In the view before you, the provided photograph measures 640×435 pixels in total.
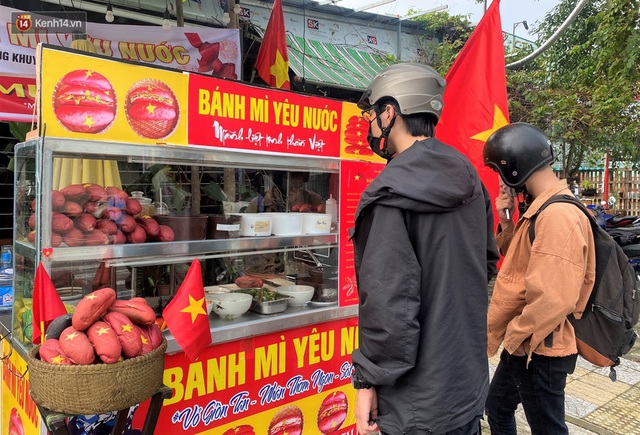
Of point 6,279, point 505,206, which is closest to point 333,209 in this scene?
point 505,206

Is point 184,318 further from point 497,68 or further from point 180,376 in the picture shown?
point 497,68

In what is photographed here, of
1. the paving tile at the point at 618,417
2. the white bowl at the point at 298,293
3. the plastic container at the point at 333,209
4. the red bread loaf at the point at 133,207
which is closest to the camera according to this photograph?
the red bread loaf at the point at 133,207

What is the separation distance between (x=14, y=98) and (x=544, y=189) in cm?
464

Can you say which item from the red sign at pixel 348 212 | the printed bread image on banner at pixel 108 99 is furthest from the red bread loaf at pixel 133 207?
the red sign at pixel 348 212

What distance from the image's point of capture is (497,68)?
139 inches

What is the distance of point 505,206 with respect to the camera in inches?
116

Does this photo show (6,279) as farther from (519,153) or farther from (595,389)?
(595,389)

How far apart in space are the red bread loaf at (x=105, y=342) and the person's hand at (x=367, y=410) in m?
0.93

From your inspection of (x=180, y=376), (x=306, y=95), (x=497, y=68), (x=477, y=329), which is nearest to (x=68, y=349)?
(x=180, y=376)

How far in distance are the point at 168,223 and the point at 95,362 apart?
105 centimetres

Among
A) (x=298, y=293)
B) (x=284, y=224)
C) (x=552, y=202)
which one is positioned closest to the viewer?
(x=552, y=202)

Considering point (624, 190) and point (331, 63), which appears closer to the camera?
point (331, 63)

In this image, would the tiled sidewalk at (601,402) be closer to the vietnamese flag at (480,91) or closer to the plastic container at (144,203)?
the vietnamese flag at (480,91)

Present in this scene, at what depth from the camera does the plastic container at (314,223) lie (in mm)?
3240
